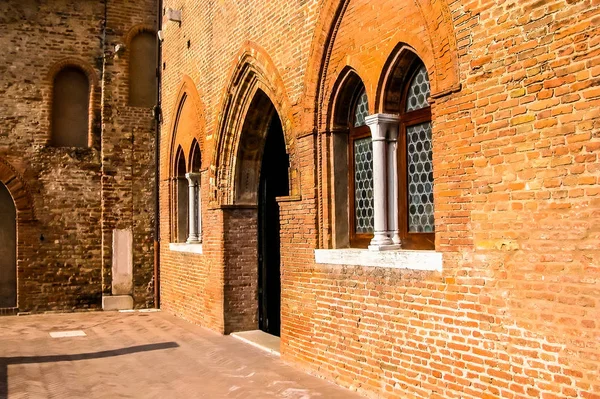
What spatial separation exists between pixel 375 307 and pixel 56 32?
37.5ft

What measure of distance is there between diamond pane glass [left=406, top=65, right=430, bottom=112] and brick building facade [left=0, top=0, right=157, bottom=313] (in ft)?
31.6

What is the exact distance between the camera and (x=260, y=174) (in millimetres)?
11414

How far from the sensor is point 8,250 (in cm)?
1457

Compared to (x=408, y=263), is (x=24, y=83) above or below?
above

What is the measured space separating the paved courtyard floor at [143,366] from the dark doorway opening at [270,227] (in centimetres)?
110

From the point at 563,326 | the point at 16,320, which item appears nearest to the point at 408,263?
the point at 563,326

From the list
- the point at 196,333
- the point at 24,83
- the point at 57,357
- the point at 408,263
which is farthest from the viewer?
the point at 24,83

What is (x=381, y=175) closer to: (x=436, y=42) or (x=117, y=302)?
(x=436, y=42)

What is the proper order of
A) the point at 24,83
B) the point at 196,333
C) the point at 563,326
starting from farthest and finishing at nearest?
the point at 24,83 < the point at 196,333 < the point at 563,326

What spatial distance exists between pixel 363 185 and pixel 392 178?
74 centimetres

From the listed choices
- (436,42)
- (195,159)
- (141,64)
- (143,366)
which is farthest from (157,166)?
(436,42)

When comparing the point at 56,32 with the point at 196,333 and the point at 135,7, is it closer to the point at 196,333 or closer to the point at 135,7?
the point at 135,7

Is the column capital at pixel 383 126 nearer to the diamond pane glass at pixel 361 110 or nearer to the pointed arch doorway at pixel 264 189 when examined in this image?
the diamond pane glass at pixel 361 110

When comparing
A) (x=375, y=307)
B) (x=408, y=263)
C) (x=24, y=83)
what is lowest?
(x=375, y=307)
